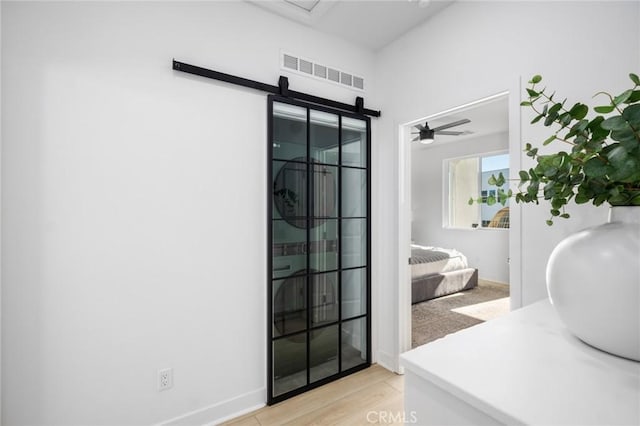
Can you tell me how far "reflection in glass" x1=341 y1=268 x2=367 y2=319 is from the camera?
2.49m

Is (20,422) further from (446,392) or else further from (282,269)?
(446,392)

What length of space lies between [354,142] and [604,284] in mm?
2041

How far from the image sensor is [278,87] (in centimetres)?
211

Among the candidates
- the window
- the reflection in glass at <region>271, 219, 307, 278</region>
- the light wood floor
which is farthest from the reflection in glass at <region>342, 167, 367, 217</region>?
the window

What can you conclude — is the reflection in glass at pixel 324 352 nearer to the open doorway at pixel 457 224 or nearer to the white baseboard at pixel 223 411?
the white baseboard at pixel 223 411

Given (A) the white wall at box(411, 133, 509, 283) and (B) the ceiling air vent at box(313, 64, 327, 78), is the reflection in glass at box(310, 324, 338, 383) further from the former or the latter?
(A) the white wall at box(411, 133, 509, 283)

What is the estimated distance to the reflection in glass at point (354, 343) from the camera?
2481 mm

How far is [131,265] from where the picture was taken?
1.66 meters

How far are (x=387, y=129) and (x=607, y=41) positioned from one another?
1.42m

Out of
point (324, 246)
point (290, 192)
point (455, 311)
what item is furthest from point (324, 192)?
point (455, 311)

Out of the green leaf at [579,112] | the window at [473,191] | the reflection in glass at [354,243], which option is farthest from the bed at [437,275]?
the green leaf at [579,112]

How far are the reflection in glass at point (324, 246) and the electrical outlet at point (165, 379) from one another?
3.64 ft

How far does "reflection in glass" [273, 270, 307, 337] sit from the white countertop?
1503mm

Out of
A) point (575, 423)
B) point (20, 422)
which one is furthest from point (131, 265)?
point (575, 423)
